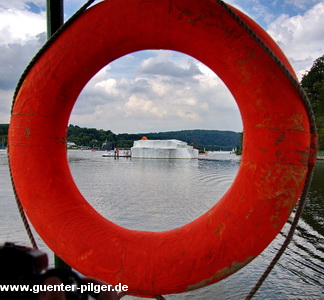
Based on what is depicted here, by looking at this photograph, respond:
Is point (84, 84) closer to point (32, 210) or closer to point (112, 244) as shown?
point (32, 210)

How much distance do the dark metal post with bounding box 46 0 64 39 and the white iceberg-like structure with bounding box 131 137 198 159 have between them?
36.1 m

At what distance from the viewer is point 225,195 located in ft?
5.13

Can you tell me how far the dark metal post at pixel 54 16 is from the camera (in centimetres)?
197

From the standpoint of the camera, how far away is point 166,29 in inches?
59.8

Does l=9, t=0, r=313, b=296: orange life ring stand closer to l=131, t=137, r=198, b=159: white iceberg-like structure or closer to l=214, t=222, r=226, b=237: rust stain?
l=214, t=222, r=226, b=237: rust stain

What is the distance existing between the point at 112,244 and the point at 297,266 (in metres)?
2.03

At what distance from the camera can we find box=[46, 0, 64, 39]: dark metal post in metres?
1.97

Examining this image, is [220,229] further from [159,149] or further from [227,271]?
[159,149]

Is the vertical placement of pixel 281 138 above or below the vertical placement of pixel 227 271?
above

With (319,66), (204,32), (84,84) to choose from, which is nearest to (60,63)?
(84,84)

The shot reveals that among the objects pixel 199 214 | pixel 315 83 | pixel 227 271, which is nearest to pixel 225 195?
pixel 227 271

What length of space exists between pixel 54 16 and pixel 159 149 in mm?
36267

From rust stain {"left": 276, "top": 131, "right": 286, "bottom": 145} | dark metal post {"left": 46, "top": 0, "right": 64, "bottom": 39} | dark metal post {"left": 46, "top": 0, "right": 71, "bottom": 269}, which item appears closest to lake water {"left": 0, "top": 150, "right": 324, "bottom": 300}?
dark metal post {"left": 46, "top": 0, "right": 71, "bottom": 269}

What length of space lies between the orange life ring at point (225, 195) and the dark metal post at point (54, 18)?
38 cm
